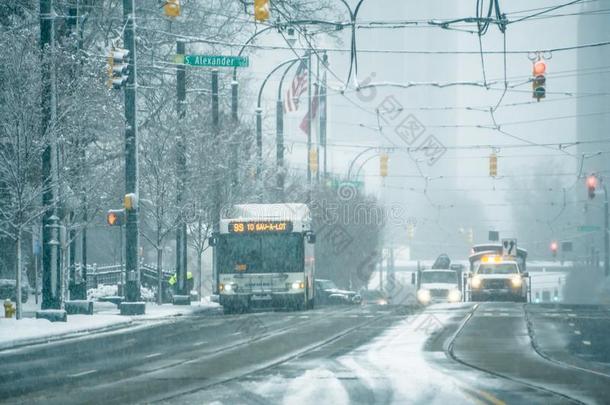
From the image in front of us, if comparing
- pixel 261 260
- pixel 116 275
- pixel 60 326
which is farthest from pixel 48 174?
pixel 116 275

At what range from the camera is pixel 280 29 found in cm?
3444

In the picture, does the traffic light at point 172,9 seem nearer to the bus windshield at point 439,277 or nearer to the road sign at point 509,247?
the bus windshield at point 439,277

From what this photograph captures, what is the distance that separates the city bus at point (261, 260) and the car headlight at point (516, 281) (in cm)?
1618

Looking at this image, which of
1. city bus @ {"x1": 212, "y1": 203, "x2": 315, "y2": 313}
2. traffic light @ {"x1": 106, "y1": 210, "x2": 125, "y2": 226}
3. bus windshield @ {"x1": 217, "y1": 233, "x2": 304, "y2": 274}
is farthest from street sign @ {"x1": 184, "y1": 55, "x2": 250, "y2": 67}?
bus windshield @ {"x1": 217, "y1": 233, "x2": 304, "y2": 274}

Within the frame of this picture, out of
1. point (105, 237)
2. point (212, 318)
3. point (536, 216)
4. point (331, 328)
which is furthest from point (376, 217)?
point (536, 216)

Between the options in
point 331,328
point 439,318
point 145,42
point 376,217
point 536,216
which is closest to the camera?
point 331,328

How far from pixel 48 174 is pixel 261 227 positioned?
1044 centimetres

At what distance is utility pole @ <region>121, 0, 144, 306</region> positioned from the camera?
119 ft

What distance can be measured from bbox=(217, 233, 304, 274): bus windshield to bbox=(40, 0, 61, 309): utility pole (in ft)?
29.2

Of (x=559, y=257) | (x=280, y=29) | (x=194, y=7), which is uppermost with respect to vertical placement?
(x=194, y=7)

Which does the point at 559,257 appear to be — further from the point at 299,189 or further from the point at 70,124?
the point at 70,124

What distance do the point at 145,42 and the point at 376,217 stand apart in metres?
38.3

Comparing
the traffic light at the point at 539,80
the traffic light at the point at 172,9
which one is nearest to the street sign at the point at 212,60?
the traffic light at the point at 172,9

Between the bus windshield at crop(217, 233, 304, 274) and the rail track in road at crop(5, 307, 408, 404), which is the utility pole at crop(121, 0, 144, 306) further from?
the rail track in road at crop(5, 307, 408, 404)
